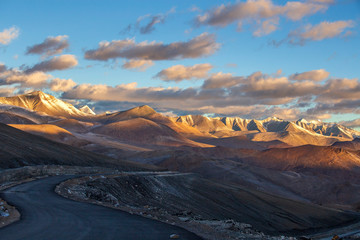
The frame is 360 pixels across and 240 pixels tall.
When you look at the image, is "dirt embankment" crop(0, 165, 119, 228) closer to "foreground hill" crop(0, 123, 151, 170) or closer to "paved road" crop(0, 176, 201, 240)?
"paved road" crop(0, 176, 201, 240)

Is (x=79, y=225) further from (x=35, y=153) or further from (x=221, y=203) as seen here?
(x=35, y=153)

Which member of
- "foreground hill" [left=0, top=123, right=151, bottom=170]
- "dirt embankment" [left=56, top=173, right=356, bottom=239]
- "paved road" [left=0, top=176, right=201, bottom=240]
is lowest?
"dirt embankment" [left=56, top=173, right=356, bottom=239]

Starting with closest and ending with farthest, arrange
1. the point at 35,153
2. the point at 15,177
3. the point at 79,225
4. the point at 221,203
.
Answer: the point at 79,225, the point at 15,177, the point at 221,203, the point at 35,153

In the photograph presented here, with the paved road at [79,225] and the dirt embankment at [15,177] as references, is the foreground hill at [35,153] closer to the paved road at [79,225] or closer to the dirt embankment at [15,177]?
the dirt embankment at [15,177]

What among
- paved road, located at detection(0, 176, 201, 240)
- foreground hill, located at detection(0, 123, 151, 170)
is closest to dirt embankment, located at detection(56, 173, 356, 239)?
foreground hill, located at detection(0, 123, 151, 170)

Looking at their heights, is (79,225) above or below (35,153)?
above

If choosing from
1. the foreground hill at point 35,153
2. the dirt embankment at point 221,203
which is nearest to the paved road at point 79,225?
the dirt embankment at point 221,203

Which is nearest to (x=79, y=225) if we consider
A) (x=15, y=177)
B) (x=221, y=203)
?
(x=15, y=177)

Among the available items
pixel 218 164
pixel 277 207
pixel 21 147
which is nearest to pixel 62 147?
pixel 21 147

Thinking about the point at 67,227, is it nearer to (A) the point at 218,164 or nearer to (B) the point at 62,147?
(B) the point at 62,147

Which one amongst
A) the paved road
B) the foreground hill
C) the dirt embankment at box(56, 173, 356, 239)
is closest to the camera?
the paved road
